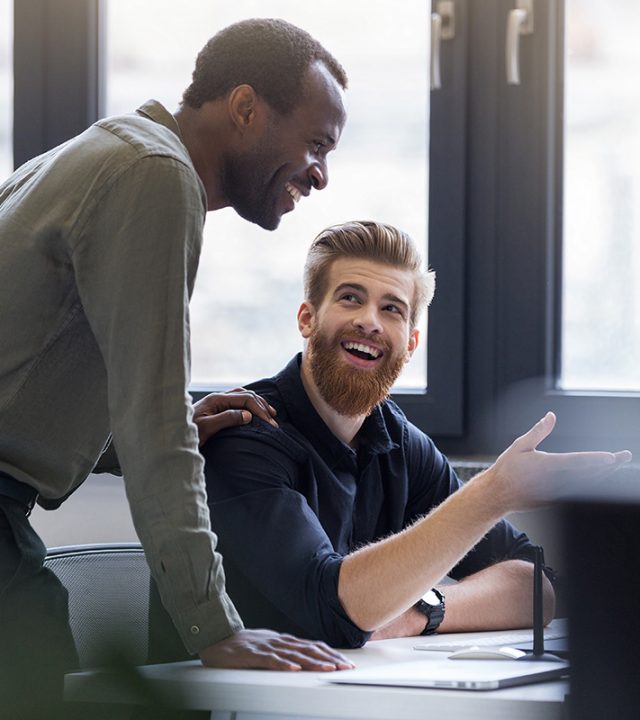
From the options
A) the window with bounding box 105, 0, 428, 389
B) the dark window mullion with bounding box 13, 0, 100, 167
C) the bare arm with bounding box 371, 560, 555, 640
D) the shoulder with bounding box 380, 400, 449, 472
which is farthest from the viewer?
the dark window mullion with bounding box 13, 0, 100, 167

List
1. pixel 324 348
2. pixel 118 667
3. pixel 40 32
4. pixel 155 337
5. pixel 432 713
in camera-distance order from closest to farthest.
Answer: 1. pixel 118 667
2. pixel 432 713
3. pixel 155 337
4. pixel 324 348
5. pixel 40 32

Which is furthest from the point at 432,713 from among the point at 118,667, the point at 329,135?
the point at 329,135

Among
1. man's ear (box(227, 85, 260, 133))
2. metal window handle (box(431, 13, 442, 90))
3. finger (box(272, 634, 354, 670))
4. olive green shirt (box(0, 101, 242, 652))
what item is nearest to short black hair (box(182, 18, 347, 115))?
man's ear (box(227, 85, 260, 133))

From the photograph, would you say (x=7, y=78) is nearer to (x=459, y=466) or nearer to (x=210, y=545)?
(x=459, y=466)

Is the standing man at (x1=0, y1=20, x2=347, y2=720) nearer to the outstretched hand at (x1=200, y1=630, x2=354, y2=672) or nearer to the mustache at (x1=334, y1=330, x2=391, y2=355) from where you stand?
the outstretched hand at (x1=200, y1=630, x2=354, y2=672)

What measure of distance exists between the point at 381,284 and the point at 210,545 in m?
0.92

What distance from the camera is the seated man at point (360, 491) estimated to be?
147 cm

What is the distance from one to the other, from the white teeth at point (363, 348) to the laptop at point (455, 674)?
74 centimetres

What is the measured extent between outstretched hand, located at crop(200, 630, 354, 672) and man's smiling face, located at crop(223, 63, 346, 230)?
622 mm

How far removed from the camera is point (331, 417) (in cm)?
191

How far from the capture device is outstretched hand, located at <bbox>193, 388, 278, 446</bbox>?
175cm

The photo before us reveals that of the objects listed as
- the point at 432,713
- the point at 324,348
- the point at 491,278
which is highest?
the point at 491,278

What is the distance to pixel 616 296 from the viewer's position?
2.48m

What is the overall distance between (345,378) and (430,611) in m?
0.43
